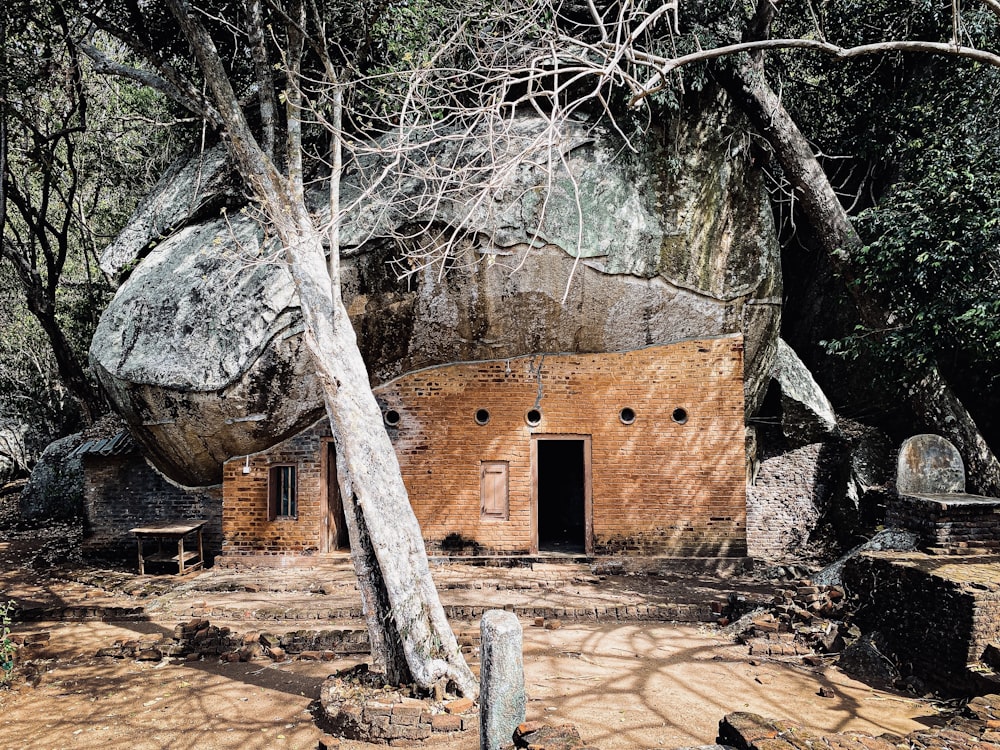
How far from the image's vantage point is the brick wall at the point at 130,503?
12055 millimetres

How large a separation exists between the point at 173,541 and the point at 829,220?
12173 millimetres

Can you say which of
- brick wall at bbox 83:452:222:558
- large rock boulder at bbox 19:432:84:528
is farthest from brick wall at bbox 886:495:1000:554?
large rock boulder at bbox 19:432:84:528

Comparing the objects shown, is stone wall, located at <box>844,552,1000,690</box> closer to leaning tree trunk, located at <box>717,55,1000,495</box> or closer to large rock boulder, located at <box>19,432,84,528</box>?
leaning tree trunk, located at <box>717,55,1000,495</box>

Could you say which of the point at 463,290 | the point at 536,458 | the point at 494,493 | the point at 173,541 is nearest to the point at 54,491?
the point at 173,541

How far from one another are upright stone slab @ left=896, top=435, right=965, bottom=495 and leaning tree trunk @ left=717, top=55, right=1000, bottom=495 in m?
1.93

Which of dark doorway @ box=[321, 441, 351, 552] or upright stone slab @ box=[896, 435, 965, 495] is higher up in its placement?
upright stone slab @ box=[896, 435, 965, 495]

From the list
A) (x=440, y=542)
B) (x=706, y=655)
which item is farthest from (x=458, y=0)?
(x=706, y=655)

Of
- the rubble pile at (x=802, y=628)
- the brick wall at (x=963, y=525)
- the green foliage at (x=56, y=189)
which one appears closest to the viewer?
the rubble pile at (x=802, y=628)

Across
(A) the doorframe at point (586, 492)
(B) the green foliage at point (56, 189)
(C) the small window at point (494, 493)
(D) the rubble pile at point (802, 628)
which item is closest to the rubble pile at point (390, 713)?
(D) the rubble pile at point (802, 628)

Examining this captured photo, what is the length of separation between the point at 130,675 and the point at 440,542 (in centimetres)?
515

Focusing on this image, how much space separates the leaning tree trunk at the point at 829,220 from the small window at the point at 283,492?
9.36 m

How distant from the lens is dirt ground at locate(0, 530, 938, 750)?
Result: 219 inches

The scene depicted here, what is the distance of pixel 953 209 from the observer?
363 inches

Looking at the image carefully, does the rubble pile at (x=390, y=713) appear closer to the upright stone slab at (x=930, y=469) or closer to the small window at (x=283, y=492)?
the small window at (x=283, y=492)
